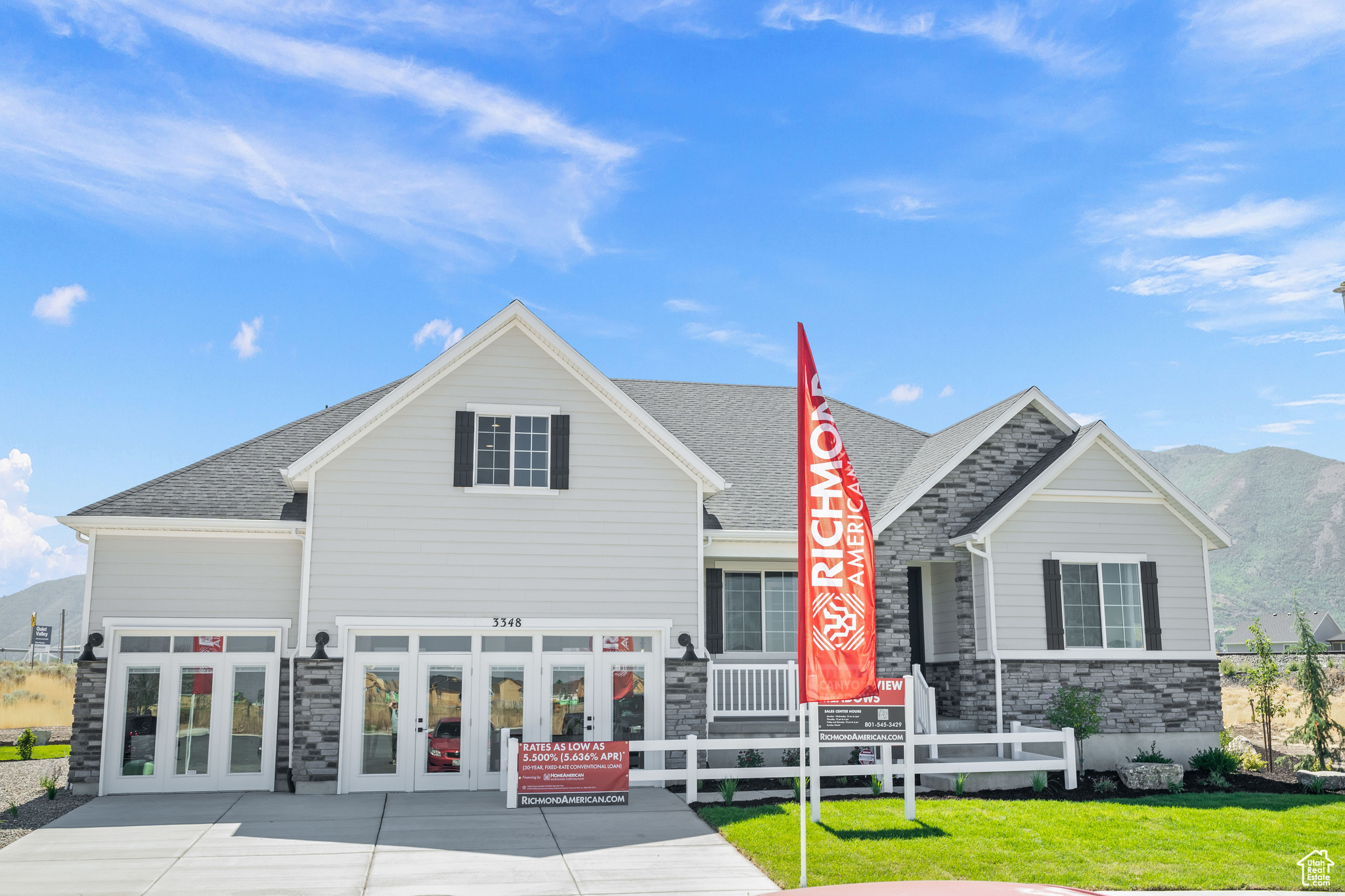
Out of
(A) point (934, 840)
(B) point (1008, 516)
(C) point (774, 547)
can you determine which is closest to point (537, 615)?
(C) point (774, 547)

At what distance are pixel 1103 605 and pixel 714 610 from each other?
733 centimetres

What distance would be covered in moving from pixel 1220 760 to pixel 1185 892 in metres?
8.90

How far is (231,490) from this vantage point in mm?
18547

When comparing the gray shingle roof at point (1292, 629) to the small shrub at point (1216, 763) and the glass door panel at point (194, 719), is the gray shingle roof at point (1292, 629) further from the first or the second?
the glass door panel at point (194, 719)

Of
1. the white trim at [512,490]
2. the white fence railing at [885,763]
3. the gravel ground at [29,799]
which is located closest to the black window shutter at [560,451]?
the white trim at [512,490]

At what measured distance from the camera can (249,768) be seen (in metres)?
17.5

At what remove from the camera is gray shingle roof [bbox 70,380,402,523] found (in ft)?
58.0

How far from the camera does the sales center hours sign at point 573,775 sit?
15.4 meters

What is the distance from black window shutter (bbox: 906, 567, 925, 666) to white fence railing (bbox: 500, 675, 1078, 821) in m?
4.16

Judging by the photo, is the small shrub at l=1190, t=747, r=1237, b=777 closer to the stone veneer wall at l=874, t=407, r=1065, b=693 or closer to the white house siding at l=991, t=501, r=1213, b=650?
the white house siding at l=991, t=501, r=1213, b=650

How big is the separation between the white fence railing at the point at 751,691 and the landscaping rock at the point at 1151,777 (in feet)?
18.2

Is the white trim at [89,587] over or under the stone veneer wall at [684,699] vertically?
over

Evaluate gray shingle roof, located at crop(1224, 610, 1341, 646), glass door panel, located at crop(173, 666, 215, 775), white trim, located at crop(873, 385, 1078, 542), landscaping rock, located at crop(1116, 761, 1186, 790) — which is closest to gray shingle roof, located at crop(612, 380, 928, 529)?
white trim, located at crop(873, 385, 1078, 542)

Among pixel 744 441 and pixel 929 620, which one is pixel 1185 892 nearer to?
pixel 929 620
